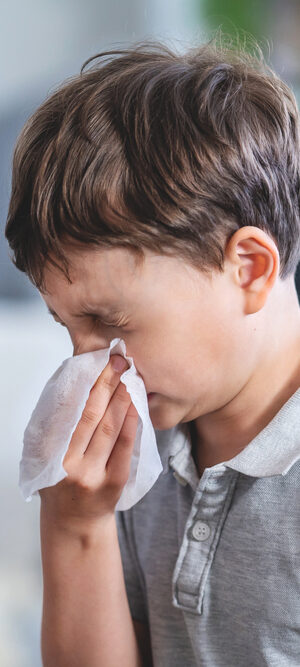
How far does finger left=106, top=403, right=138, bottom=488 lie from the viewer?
2.38 feet

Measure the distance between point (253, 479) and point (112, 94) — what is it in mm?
359

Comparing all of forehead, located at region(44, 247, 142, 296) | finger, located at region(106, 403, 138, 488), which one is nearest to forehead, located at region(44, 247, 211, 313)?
forehead, located at region(44, 247, 142, 296)

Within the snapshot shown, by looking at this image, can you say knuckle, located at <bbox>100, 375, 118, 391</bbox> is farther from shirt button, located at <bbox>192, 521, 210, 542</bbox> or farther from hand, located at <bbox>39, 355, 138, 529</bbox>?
shirt button, located at <bbox>192, 521, 210, 542</bbox>

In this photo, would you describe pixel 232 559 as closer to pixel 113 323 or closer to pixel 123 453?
pixel 123 453

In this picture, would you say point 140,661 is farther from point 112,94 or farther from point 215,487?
point 112,94

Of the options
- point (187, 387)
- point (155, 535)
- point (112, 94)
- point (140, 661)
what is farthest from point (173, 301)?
point (140, 661)

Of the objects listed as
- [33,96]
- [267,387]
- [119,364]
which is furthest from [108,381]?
[33,96]

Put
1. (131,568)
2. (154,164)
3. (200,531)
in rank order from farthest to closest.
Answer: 1. (131,568)
2. (200,531)
3. (154,164)

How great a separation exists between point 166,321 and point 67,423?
0.13 m

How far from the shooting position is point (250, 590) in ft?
2.35

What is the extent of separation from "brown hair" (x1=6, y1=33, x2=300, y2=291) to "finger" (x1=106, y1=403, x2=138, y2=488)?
144mm

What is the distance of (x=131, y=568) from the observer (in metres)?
0.88

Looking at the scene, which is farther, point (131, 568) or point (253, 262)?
point (131, 568)

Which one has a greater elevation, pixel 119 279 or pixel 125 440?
pixel 119 279
